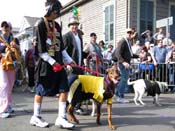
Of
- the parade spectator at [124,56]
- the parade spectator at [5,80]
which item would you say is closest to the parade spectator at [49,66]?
the parade spectator at [5,80]

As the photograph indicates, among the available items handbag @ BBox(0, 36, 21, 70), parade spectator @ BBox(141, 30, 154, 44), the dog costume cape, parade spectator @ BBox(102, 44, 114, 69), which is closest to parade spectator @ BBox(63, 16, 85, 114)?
the dog costume cape

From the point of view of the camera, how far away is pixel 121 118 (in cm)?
716

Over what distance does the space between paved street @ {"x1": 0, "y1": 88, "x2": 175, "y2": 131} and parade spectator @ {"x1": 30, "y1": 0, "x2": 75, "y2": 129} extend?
38cm

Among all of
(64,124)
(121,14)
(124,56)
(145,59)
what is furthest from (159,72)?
(64,124)

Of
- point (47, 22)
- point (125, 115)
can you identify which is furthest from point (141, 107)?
point (47, 22)

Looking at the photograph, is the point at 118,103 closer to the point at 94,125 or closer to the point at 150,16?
the point at 94,125

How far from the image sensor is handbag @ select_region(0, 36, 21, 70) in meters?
6.90

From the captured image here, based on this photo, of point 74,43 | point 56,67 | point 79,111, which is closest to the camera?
point 56,67

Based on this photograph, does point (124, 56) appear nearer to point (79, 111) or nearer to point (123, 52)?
point (123, 52)

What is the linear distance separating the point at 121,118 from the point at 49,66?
2.09m

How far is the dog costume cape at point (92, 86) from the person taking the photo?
632 cm

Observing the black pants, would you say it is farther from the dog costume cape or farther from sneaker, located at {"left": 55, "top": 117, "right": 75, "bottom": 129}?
sneaker, located at {"left": 55, "top": 117, "right": 75, "bottom": 129}

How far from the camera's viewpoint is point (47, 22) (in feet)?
19.5

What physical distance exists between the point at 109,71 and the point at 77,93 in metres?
0.76
